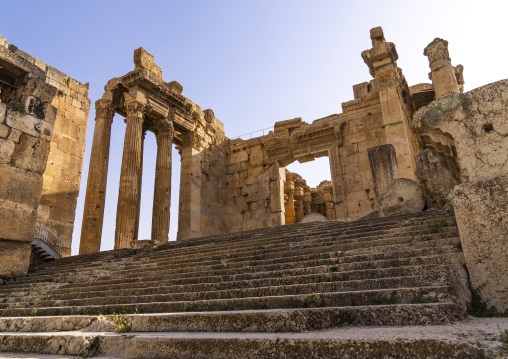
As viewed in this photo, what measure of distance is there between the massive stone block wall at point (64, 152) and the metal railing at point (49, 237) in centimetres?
42

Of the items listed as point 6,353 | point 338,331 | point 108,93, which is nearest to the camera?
point 338,331

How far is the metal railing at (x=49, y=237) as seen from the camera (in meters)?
11.7

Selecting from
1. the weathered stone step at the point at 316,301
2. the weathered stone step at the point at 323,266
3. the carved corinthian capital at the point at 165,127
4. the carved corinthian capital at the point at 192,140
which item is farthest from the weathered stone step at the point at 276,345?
the carved corinthian capital at the point at 192,140

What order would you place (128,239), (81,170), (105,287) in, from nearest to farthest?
(105,287), (128,239), (81,170)

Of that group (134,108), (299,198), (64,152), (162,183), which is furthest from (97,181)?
(299,198)

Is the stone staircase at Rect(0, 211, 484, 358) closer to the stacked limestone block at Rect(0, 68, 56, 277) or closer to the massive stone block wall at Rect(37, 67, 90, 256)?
the stacked limestone block at Rect(0, 68, 56, 277)

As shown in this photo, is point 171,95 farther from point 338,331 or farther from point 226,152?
point 338,331

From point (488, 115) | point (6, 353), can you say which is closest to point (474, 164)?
point (488, 115)

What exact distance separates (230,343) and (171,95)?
1386 centimetres

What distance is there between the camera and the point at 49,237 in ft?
39.6

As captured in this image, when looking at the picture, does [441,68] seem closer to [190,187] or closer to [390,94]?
[390,94]

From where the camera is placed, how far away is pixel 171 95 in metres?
15.0

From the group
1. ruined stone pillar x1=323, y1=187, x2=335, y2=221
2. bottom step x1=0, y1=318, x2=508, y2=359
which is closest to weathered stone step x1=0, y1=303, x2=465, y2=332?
bottom step x1=0, y1=318, x2=508, y2=359

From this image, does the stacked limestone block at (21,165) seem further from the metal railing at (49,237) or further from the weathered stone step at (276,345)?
the weathered stone step at (276,345)
